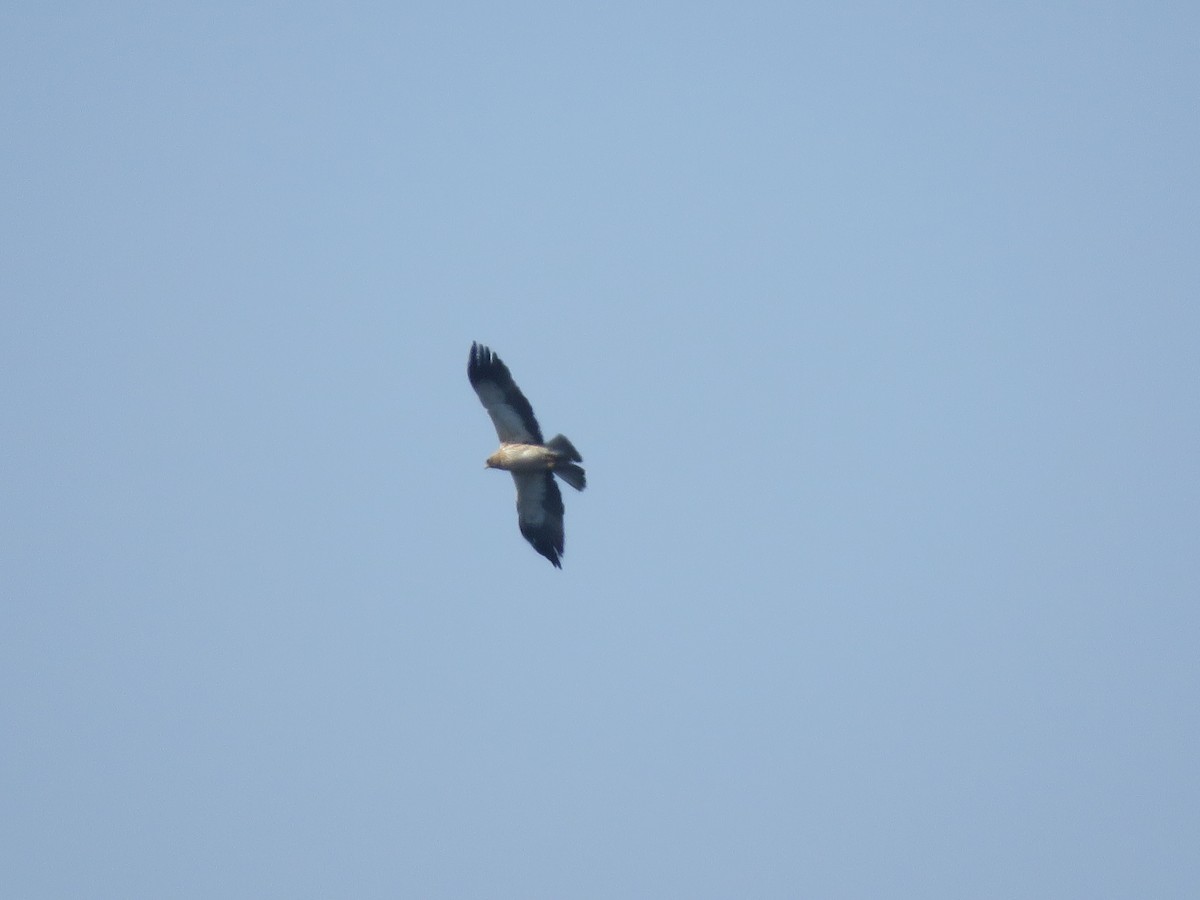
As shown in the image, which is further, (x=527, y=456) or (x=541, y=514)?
(x=541, y=514)

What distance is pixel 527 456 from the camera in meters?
32.1

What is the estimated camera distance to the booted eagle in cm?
3162

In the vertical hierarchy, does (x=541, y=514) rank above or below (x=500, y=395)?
below

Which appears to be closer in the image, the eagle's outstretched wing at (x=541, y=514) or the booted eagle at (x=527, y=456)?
the booted eagle at (x=527, y=456)

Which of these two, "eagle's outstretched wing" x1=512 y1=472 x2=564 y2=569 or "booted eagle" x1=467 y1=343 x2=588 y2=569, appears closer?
"booted eagle" x1=467 y1=343 x2=588 y2=569

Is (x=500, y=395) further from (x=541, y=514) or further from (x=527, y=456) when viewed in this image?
(x=541, y=514)

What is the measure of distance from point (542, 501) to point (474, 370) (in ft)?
7.55

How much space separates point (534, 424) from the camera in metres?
32.3

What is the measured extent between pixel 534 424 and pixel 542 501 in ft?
4.31

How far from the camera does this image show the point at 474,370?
3222 cm

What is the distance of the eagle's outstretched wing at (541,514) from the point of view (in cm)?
3288

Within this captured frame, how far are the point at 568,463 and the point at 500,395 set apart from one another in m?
1.64

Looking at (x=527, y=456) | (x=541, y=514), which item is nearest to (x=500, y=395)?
(x=527, y=456)

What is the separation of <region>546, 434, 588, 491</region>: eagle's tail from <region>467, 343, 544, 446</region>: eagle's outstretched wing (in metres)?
0.69
